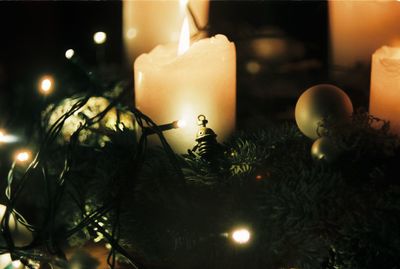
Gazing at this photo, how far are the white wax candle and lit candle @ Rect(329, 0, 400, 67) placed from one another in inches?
9.4

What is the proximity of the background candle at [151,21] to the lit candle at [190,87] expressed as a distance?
242mm

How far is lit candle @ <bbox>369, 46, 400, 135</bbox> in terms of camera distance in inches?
27.7

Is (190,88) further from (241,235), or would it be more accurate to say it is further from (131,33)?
(131,33)

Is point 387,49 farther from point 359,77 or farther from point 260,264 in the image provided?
point 260,264

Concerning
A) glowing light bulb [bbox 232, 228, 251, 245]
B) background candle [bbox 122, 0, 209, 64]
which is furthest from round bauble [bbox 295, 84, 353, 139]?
background candle [bbox 122, 0, 209, 64]

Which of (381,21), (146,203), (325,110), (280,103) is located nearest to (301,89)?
(280,103)

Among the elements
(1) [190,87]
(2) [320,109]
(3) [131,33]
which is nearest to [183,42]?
(1) [190,87]

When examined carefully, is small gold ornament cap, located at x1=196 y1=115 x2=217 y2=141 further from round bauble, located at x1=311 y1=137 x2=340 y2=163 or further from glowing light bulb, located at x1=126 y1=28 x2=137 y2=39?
glowing light bulb, located at x1=126 y1=28 x2=137 y2=39

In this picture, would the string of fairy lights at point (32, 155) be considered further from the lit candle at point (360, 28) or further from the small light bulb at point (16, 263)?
the lit candle at point (360, 28)

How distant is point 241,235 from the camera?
0.59 metres

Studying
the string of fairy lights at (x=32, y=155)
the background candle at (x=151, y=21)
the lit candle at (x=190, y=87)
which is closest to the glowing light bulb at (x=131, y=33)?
the background candle at (x=151, y=21)

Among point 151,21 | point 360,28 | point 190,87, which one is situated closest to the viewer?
point 190,87

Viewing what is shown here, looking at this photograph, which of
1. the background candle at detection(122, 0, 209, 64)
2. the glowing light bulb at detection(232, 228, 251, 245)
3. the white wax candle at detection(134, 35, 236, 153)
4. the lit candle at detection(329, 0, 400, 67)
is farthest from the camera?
the background candle at detection(122, 0, 209, 64)

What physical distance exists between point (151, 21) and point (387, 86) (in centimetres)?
44
